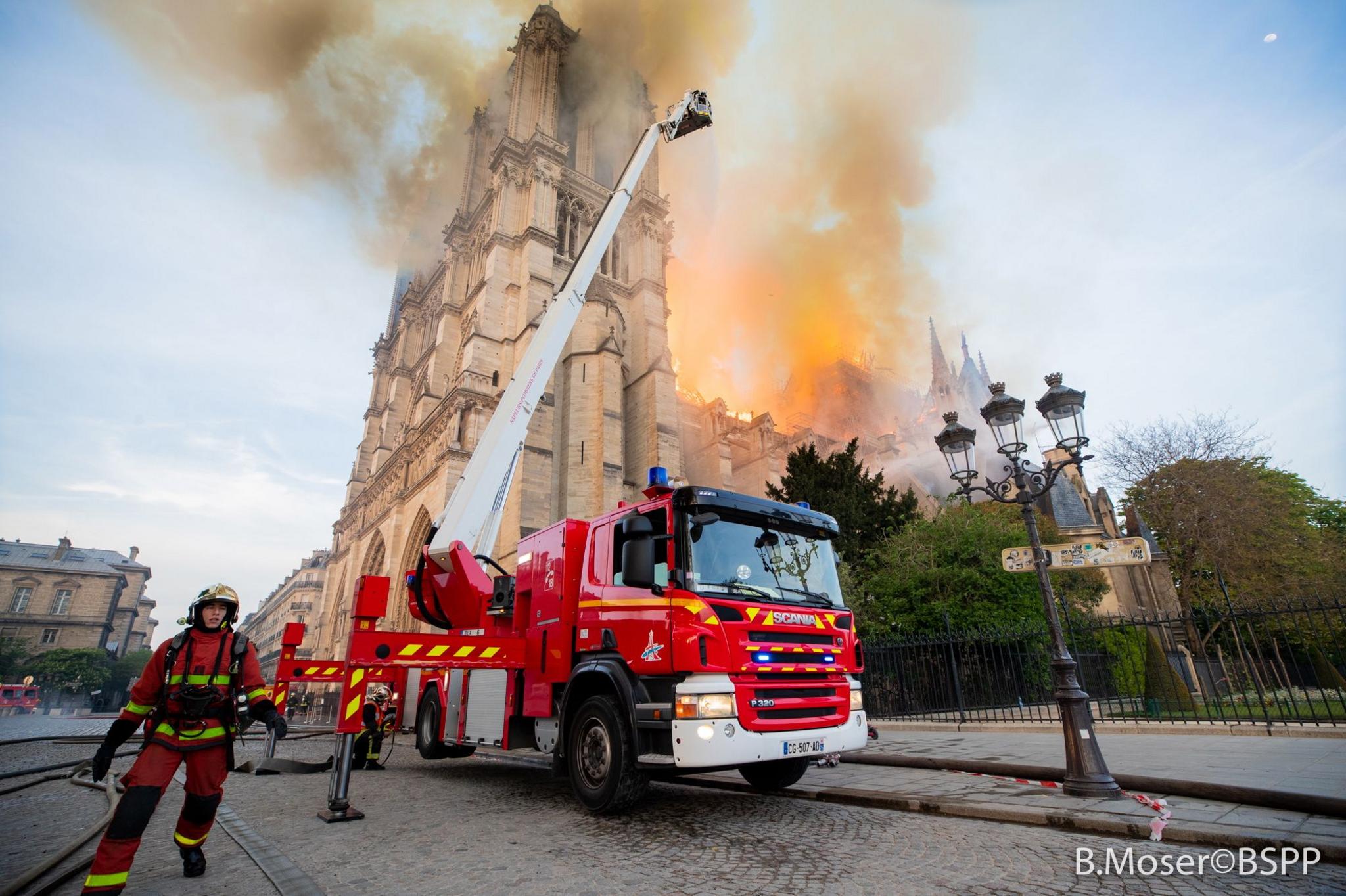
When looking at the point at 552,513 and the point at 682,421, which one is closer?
the point at 552,513

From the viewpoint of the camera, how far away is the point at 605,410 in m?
24.6

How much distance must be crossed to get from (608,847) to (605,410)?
2128 cm

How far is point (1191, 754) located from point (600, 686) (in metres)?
6.38

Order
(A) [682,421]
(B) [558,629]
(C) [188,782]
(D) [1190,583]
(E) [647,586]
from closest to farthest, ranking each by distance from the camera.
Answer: (C) [188,782]
(E) [647,586]
(B) [558,629]
(D) [1190,583]
(A) [682,421]

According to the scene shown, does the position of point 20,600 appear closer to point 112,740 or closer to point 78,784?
point 78,784

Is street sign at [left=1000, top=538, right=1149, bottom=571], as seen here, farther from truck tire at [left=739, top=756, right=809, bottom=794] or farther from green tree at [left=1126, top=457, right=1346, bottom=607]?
green tree at [left=1126, top=457, right=1346, bottom=607]

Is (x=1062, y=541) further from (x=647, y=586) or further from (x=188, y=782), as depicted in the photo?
(x=188, y=782)

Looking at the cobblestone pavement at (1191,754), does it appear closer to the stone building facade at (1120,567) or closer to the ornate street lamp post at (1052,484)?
the ornate street lamp post at (1052,484)

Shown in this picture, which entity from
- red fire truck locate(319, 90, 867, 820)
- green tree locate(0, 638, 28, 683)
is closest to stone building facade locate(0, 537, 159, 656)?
green tree locate(0, 638, 28, 683)

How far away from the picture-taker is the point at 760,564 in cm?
504

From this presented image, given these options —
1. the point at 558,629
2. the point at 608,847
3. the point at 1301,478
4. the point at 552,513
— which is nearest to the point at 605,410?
the point at 552,513

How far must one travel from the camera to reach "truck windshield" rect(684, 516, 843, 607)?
186 inches

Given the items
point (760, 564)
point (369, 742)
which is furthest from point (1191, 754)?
point (369, 742)

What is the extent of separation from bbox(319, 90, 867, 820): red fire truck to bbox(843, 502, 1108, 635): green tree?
10715 millimetres
